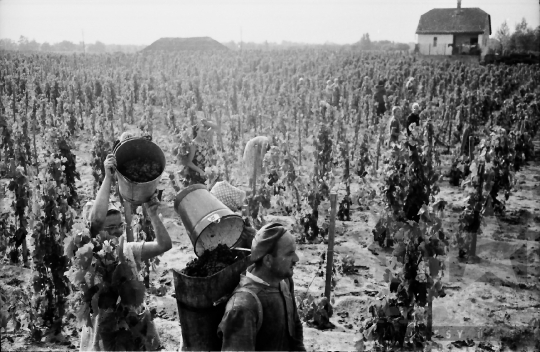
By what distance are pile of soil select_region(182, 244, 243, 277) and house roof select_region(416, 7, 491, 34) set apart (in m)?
35.9

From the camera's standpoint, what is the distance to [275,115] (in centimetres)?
1784

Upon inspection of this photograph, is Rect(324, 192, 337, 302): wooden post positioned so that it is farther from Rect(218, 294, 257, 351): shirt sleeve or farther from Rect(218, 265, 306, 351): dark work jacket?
Rect(218, 294, 257, 351): shirt sleeve

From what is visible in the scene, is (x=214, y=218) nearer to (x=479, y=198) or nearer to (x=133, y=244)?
(x=133, y=244)

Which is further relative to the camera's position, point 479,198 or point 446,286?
point 479,198

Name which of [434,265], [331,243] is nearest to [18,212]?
[331,243]

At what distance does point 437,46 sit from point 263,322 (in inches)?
1556

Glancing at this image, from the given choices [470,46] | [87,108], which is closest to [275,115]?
[87,108]

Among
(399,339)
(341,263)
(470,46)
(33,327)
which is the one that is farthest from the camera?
(470,46)

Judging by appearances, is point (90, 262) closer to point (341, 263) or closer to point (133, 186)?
point (133, 186)

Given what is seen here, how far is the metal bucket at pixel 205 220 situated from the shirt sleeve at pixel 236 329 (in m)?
0.69

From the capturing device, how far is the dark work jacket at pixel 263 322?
2.00 m

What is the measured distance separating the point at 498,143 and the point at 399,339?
494 cm

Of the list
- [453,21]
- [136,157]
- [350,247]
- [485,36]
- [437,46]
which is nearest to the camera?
[136,157]

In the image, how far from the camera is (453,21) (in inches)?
1371
